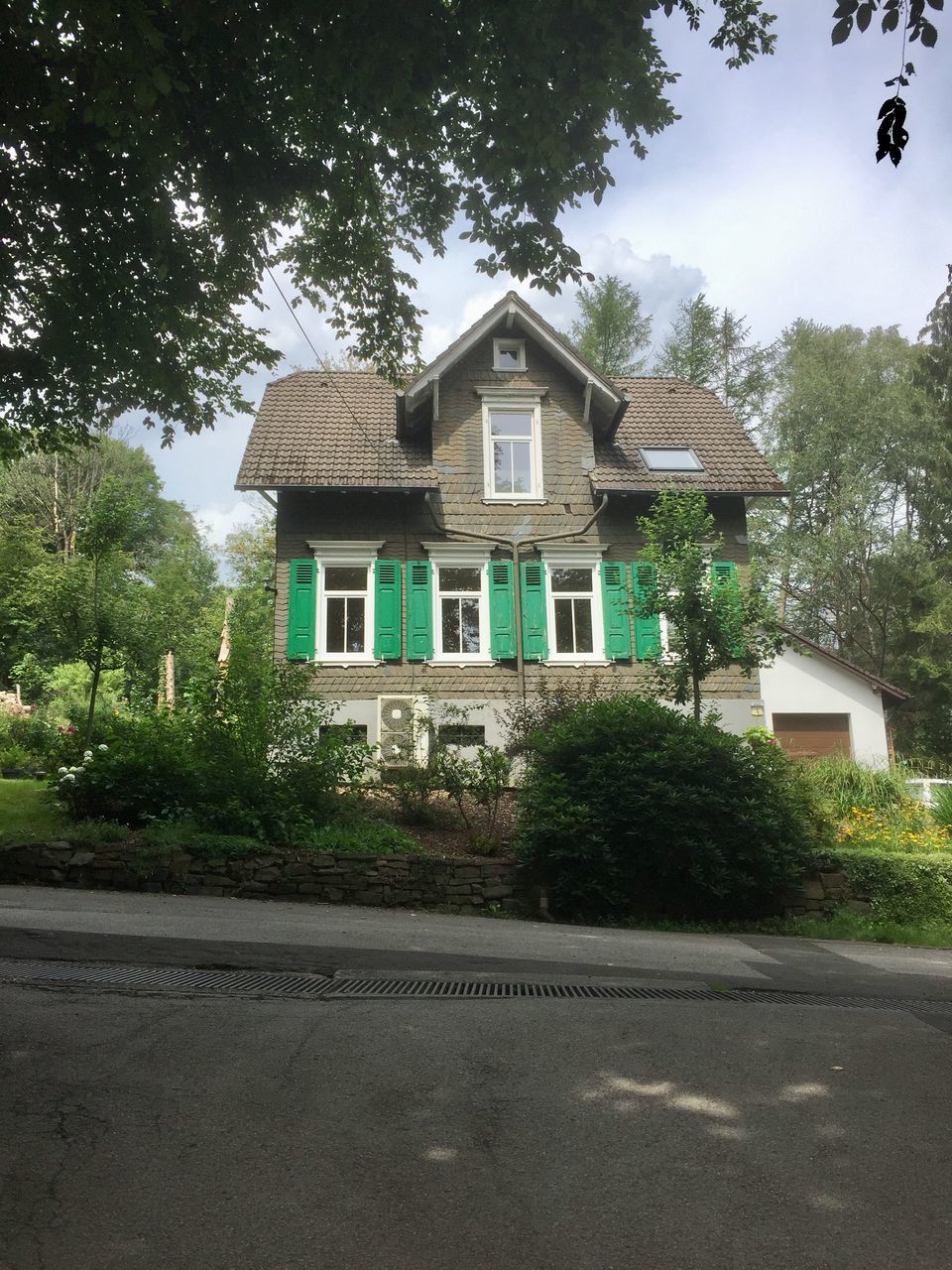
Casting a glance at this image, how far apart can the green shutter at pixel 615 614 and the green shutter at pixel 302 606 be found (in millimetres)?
6228

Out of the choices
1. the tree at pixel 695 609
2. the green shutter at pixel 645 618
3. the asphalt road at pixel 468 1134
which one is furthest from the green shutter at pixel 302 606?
the asphalt road at pixel 468 1134

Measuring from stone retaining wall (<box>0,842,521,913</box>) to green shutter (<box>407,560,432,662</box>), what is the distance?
9.55 m

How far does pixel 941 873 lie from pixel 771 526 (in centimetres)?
2770

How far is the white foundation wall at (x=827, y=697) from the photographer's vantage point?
80.2 feet

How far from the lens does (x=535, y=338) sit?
23.4 meters

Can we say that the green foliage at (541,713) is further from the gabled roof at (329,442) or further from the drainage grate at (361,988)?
the drainage grate at (361,988)

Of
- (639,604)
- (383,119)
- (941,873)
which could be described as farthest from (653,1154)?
(639,604)

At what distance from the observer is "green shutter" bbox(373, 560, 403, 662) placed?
21578 mm

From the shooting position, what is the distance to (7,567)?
28484 mm

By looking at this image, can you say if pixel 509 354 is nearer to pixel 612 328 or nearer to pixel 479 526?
pixel 479 526

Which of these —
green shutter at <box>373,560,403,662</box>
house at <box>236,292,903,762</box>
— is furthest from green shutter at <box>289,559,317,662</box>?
green shutter at <box>373,560,403,662</box>

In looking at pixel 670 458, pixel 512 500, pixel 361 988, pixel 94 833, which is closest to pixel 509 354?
pixel 512 500

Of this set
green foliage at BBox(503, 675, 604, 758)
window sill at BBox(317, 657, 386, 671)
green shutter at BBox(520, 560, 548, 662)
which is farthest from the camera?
green shutter at BBox(520, 560, 548, 662)

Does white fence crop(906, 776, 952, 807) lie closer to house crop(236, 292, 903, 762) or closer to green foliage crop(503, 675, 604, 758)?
house crop(236, 292, 903, 762)
